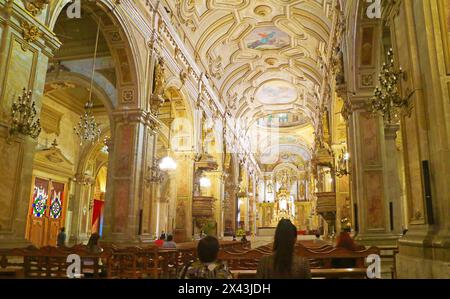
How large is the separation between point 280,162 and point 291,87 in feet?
53.1

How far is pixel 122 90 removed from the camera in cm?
1040

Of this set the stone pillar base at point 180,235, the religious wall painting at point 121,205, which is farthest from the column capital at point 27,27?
the stone pillar base at point 180,235

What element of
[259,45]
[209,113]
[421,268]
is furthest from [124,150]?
[259,45]

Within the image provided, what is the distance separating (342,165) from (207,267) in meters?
10.7

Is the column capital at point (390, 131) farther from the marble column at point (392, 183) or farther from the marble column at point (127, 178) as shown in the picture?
the marble column at point (127, 178)

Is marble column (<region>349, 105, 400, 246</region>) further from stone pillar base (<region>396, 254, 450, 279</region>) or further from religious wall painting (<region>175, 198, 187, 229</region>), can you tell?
religious wall painting (<region>175, 198, 187, 229</region>)

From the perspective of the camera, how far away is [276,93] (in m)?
24.6

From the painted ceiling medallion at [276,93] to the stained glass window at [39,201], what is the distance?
45.3 feet

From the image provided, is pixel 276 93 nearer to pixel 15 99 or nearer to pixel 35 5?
pixel 35 5

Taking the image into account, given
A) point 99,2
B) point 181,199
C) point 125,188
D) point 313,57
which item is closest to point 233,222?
point 181,199

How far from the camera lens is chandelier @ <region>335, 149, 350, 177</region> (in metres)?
10.6

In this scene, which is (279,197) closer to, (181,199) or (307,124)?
(307,124)

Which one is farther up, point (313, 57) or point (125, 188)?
point (313, 57)

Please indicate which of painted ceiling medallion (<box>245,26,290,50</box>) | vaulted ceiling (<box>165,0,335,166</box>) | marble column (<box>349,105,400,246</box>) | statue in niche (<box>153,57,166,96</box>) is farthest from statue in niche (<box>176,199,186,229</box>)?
painted ceiling medallion (<box>245,26,290,50</box>)
